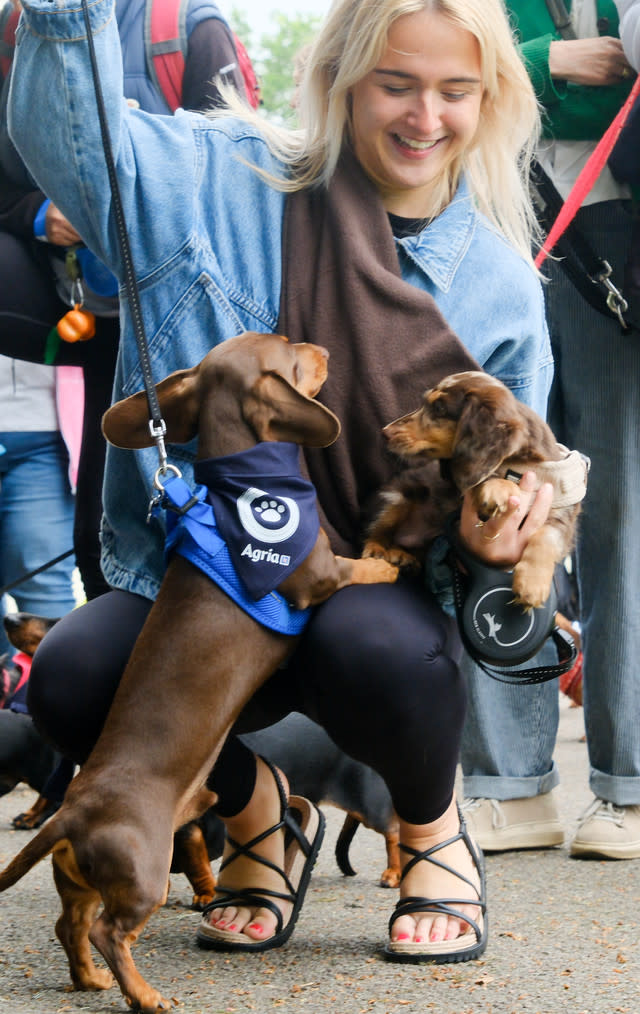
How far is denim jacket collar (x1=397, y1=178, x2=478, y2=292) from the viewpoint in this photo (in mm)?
2936

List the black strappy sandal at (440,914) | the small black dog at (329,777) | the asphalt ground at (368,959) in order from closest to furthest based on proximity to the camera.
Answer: the asphalt ground at (368,959) → the black strappy sandal at (440,914) → the small black dog at (329,777)

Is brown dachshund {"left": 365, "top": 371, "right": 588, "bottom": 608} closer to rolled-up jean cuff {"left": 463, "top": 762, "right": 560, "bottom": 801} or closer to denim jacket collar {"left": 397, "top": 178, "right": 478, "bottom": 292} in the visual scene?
denim jacket collar {"left": 397, "top": 178, "right": 478, "bottom": 292}

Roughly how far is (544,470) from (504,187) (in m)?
0.78

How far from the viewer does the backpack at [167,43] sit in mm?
3814

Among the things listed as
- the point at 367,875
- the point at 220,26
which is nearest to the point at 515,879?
the point at 367,875

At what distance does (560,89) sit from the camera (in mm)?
3625

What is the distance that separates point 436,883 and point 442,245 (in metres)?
1.44

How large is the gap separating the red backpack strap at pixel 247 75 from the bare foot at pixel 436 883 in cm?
247

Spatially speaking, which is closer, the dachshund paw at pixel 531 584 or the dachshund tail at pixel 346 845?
the dachshund paw at pixel 531 584

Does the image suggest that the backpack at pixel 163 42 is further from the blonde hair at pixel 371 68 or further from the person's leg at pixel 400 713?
the person's leg at pixel 400 713

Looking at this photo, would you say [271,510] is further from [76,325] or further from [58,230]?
[58,230]

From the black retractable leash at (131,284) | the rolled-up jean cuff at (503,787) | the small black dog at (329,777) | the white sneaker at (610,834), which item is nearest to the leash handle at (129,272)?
the black retractable leash at (131,284)

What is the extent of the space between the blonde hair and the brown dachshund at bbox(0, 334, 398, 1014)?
0.56 metres

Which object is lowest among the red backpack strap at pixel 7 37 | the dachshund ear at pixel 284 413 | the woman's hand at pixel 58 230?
the dachshund ear at pixel 284 413
